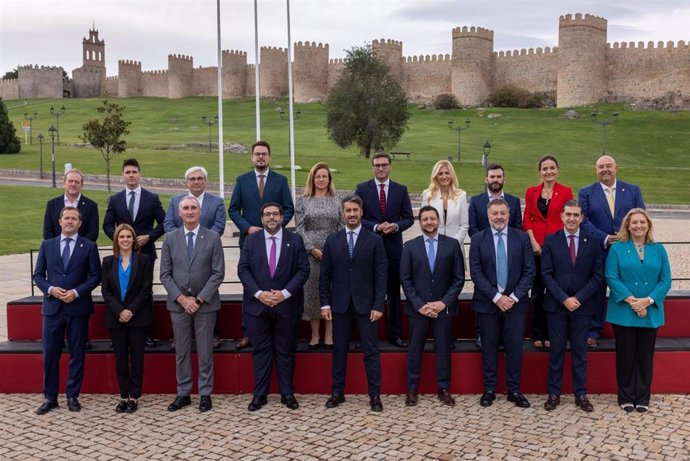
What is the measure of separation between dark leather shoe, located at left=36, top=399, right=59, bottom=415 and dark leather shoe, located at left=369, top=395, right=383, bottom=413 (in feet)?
10.4

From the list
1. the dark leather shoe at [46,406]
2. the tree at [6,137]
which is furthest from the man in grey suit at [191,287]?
the tree at [6,137]

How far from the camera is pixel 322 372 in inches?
304

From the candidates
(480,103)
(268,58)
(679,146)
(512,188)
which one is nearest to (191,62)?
(268,58)

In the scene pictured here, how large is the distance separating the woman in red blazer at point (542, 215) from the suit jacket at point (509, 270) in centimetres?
49

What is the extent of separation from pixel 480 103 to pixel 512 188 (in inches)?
1962

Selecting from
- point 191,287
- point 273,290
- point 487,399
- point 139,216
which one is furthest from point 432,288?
point 139,216

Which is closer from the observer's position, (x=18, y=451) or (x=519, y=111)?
(x=18, y=451)

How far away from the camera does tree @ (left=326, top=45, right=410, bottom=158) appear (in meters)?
45.3

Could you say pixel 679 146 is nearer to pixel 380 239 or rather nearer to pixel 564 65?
pixel 564 65

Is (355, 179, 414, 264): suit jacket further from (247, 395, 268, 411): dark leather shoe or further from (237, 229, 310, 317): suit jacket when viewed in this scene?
(247, 395, 268, 411): dark leather shoe

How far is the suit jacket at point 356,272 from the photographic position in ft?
23.8

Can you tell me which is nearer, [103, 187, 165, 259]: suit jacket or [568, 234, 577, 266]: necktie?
[568, 234, 577, 266]: necktie

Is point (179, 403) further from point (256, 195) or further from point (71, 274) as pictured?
point (256, 195)

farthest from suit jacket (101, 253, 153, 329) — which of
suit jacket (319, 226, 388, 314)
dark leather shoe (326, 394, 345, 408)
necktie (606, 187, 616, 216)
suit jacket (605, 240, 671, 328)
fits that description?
necktie (606, 187, 616, 216)
